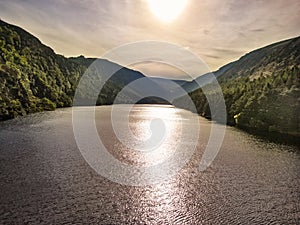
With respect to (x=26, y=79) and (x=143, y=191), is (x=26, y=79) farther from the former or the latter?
(x=143, y=191)

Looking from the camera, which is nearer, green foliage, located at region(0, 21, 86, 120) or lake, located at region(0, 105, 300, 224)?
lake, located at region(0, 105, 300, 224)

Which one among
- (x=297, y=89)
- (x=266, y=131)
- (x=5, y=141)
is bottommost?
(x=5, y=141)

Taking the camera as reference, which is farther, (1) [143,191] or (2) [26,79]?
(2) [26,79]

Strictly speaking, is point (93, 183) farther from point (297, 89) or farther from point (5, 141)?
point (297, 89)

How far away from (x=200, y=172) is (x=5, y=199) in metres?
22.5

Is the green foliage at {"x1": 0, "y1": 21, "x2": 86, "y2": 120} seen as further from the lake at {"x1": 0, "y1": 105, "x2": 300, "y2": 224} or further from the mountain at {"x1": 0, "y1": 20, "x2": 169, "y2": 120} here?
the lake at {"x1": 0, "y1": 105, "x2": 300, "y2": 224}

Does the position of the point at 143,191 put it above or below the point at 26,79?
below

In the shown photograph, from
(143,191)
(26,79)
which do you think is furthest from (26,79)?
(143,191)

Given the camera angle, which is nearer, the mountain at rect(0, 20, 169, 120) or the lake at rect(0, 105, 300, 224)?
the lake at rect(0, 105, 300, 224)

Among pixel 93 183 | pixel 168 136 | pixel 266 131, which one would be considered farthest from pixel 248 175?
pixel 266 131

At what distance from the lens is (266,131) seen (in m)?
75.4

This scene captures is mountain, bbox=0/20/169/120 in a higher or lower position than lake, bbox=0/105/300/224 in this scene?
higher

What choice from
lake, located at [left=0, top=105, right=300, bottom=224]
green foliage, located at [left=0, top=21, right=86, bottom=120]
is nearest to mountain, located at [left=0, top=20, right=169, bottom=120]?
green foliage, located at [left=0, top=21, right=86, bottom=120]

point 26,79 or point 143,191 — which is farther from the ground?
point 26,79
